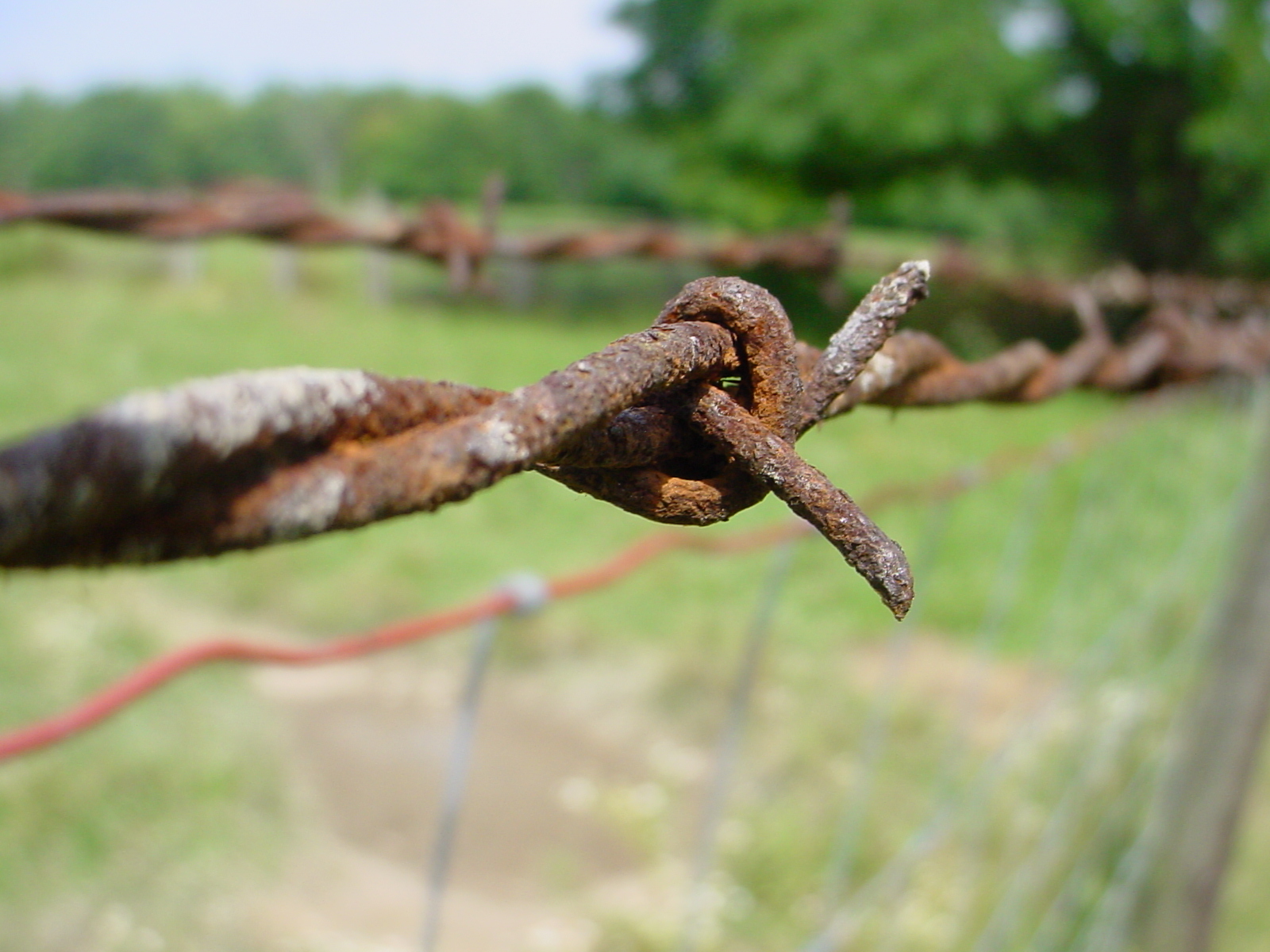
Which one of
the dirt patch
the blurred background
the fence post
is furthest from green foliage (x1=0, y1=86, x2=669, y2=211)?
the fence post

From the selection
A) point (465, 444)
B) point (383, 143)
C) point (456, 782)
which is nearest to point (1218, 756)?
point (456, 782)

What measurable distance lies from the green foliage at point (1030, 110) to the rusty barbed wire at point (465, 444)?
975 cm

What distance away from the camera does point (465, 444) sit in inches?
10.4

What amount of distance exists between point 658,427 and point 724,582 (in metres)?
3.81

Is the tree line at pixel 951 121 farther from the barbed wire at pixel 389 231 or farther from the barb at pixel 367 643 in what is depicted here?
the barb at pixel 367 643

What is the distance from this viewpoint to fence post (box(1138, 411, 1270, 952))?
68.4 inches

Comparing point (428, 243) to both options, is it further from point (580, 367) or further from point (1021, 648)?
point (1021, 648)

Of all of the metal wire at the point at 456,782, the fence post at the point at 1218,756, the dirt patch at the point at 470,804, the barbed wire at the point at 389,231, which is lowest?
the dirt patch at the point at 470,804

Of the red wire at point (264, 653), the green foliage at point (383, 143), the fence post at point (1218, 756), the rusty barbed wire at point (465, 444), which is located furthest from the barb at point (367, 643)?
the green foliage at point (383, 143)

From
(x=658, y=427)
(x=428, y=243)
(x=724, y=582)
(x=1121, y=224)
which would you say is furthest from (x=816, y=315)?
(x=1121, y=224)

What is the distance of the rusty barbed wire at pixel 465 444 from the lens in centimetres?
22

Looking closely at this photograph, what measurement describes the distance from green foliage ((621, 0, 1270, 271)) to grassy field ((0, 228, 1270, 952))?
4558 millimetres

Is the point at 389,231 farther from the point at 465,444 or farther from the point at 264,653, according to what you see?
the point at 465,444

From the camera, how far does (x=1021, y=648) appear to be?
12.7 feet
